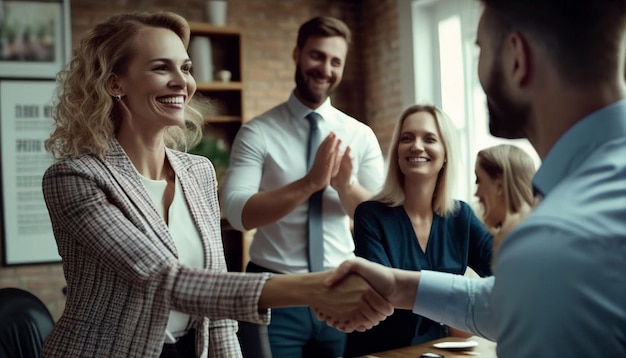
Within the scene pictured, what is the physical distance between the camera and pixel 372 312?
1.56 metres

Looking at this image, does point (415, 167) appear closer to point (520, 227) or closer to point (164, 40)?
point (164, 40)

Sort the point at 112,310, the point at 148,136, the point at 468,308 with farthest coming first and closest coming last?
the point at 148,136 < the point at 112,310 < the point at 468,308

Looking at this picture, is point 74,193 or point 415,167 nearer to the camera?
point 74,193

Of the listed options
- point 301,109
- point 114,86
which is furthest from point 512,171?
point 114,86

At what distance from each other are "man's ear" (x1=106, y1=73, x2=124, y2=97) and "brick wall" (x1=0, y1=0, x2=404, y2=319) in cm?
364

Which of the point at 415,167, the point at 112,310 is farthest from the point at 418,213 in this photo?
the point at 112,310

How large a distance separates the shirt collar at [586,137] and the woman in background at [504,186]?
6.52 feet

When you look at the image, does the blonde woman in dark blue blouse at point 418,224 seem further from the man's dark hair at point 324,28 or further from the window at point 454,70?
the window at point 454,70

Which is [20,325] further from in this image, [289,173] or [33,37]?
[33,37]

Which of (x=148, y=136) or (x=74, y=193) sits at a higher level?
(x=148, y=136)

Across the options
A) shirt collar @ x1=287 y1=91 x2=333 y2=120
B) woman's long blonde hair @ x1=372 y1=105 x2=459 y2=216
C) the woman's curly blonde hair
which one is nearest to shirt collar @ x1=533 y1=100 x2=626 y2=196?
the woman's curly blonde hair

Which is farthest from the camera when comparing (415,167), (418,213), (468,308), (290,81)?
(290,81)

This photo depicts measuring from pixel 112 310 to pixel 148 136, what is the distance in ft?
1.47

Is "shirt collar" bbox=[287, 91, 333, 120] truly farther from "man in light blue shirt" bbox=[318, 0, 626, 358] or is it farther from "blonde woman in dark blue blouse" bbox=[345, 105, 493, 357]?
"man in light blue shirt" bbox=[318, 0, 626, 358]
